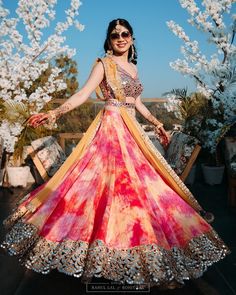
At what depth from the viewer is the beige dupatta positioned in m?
3.01

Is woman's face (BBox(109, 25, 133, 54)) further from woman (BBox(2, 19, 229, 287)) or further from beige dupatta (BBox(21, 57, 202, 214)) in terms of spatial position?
beige dupatta (BBox(21, 57, 202, 214))

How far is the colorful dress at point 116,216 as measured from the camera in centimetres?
237

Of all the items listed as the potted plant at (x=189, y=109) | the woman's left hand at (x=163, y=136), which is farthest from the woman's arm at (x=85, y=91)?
the potted plant at (x=189, y=109)

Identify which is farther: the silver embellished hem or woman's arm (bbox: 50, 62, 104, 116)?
woman's arm (bbox: 50, 62, 104, 116)

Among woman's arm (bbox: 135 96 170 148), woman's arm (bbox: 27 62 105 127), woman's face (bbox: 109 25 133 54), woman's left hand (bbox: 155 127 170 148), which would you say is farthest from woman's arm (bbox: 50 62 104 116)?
A: woman's left hand (bbox: 155 127 170 148)

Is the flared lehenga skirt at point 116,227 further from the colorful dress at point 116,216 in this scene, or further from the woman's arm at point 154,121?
the woman's arm at point 154,121

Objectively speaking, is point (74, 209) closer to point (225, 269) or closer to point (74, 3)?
point (225, 269)

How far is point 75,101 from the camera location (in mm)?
3008

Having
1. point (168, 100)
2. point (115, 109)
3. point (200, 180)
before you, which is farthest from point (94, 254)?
point (168, 100)

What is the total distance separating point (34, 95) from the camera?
7.25m

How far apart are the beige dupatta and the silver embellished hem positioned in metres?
0.41

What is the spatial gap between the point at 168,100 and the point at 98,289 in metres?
6.21

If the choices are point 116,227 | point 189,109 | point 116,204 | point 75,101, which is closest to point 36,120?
point 75,101

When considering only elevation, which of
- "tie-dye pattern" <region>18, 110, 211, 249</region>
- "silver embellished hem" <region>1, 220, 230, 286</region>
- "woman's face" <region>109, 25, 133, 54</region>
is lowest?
"silver embellished hem" <region>1, 220, 230, 286</region>
